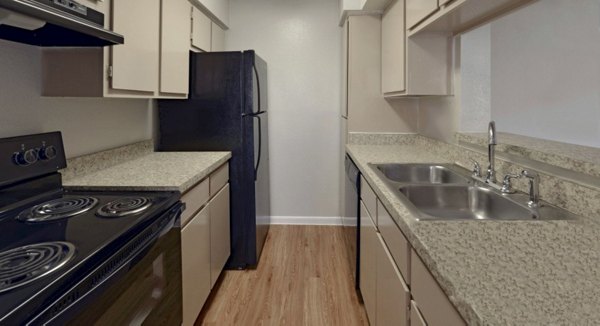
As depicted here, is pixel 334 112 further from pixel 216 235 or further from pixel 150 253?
pixel 150 253

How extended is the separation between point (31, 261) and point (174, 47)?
5.68 ft

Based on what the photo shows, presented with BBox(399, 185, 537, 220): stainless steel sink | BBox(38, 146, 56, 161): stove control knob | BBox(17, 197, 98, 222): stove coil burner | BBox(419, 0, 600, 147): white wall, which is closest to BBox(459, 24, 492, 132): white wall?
BBox(419, 0, 600, 147): white wall

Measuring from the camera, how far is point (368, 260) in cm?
197

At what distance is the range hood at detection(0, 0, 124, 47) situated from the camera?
1.02m

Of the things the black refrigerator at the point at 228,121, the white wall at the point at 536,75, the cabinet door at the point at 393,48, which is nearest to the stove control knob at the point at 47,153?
the black refrigerator at the point at 228,121

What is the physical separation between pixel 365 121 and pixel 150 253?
2.20 m

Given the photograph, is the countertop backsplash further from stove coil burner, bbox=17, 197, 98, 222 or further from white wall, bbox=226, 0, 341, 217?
white wall, bbox=226, 0, 341, 217

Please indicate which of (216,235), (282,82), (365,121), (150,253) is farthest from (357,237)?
(282,82)

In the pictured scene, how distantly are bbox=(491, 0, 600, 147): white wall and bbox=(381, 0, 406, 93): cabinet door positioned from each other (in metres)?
0.55

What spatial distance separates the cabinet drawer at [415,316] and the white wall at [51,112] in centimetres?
157

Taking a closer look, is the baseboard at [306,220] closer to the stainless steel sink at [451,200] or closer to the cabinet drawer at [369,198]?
the cabinet drawer at [369,198]

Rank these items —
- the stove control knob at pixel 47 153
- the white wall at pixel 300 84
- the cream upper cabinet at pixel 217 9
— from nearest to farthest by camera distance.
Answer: the stove control knob at pixel 47 153 < the cream upper cabinet at pixel 217 9 < the white wall at pixel 300 84

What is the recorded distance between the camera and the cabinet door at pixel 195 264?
179 centimetres

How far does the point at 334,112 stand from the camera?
3.85 m
